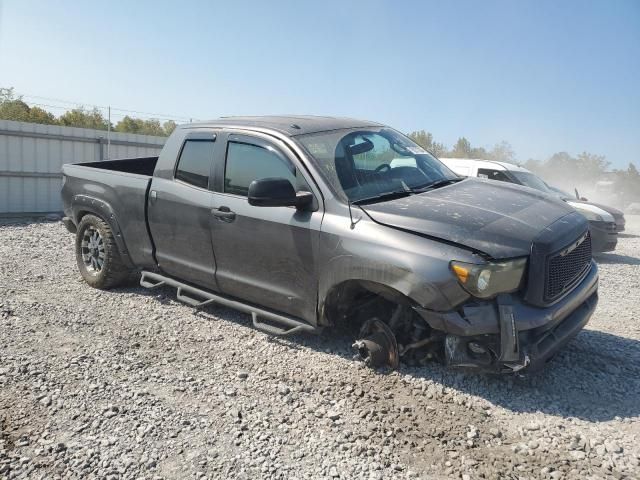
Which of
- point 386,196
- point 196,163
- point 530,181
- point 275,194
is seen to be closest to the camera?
point 275,194

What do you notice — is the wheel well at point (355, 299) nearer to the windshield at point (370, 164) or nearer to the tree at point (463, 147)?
the windshield at point (370, 164)

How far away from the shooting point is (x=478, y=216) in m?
3.68

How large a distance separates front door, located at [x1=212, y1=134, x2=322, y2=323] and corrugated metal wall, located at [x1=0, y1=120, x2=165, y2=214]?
9949mm

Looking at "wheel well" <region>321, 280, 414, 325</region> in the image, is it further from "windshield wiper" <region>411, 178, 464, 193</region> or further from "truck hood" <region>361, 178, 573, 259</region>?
"windshield wiper" <region>411, 178, 464, 193</region>

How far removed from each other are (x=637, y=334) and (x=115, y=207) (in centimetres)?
548

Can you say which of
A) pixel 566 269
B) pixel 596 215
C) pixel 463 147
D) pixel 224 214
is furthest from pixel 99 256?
pixel 463 147

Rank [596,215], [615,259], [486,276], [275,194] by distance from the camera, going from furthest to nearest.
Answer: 1. [615,259]
2. [596,215]
3. [275,194]
4. [486,276]

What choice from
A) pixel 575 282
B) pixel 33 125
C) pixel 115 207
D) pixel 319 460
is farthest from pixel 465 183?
pixel 33 125

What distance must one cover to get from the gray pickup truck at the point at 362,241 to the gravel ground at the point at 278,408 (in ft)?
1.05

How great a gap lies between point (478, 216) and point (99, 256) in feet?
14.6

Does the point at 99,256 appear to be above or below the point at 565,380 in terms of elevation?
above

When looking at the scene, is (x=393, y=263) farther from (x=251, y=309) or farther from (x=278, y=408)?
(x=251, y=309)

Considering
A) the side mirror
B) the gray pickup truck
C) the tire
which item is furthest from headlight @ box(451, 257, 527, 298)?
the tire

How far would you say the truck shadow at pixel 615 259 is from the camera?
9844mm
